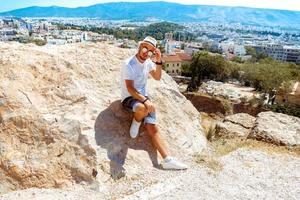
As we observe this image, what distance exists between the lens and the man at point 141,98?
600cm

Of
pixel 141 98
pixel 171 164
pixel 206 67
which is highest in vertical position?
pixel 141 98

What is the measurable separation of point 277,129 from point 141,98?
4.17 metres

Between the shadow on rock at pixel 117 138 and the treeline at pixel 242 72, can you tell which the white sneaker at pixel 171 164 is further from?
the treeline at pixel 242 72

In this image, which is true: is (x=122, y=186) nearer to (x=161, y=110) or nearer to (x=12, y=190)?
(x=12, y=190)

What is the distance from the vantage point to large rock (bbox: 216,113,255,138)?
9.16 metres

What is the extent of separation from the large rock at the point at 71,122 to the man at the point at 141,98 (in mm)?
323

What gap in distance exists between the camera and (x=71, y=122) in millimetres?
5781

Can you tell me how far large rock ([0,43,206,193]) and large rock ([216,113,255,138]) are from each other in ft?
4.63

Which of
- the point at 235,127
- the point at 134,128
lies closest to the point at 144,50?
the point at 134,128

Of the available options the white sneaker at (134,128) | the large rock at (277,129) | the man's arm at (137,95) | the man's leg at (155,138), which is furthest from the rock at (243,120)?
the man's arm at (137,95)

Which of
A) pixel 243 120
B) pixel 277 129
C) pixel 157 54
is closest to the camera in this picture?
pixel 157 54

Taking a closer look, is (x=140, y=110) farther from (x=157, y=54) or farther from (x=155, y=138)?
(x=157, y=54)

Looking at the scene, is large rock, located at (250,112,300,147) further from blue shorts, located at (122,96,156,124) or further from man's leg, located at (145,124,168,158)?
blue shorts, located at (122,96,156,124)

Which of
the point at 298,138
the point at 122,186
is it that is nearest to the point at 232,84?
the point at 298,138
